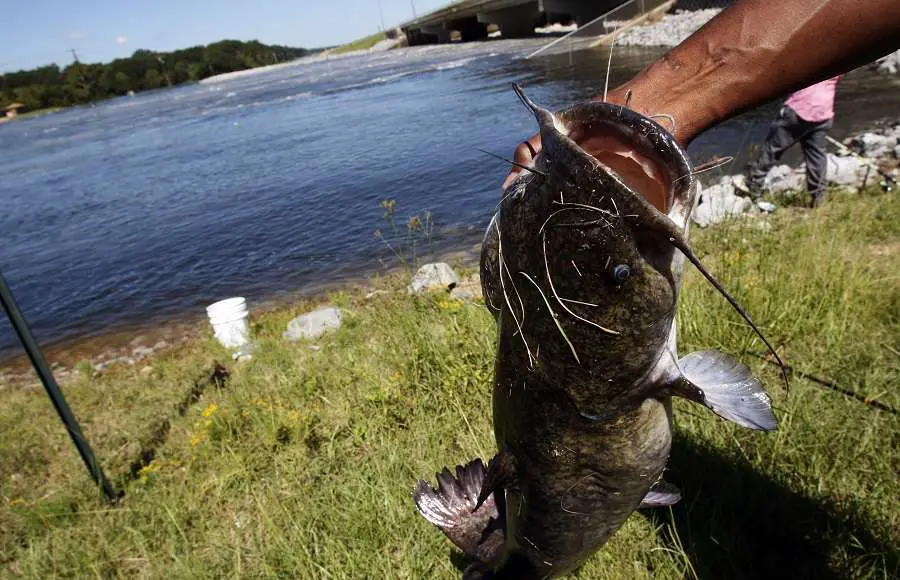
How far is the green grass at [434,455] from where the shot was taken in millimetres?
2410

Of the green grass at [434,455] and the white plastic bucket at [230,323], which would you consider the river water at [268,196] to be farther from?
the white plastic bucket at [230,323]

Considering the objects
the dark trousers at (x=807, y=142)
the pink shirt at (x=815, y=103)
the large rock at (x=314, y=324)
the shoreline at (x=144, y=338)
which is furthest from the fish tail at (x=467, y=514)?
the pink shirt at (x=815, y=103)

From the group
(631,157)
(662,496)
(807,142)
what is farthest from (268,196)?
(631,157)

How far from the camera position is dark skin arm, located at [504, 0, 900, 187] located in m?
1.32

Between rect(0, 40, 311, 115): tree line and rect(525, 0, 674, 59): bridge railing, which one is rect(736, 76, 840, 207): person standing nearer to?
rect(525, 0, 674, 59): bridge railing

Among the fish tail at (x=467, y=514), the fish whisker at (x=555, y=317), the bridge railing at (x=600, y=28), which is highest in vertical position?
the bridge railing at (x=600, y=28)

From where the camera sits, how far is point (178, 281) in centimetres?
1052

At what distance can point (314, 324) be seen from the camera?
7.01 metres

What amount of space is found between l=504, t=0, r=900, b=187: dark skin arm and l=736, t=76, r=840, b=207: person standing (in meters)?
6.14

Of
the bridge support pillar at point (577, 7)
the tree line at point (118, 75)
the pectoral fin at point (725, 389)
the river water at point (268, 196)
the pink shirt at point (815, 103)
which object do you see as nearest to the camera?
the pectoral fin at point (725, 389)

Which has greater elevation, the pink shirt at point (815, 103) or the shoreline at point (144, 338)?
the pink shirt at point (815, 103)

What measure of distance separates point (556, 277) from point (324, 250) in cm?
955

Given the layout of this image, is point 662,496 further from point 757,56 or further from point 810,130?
point 810,130

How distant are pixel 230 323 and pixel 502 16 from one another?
46350mm
